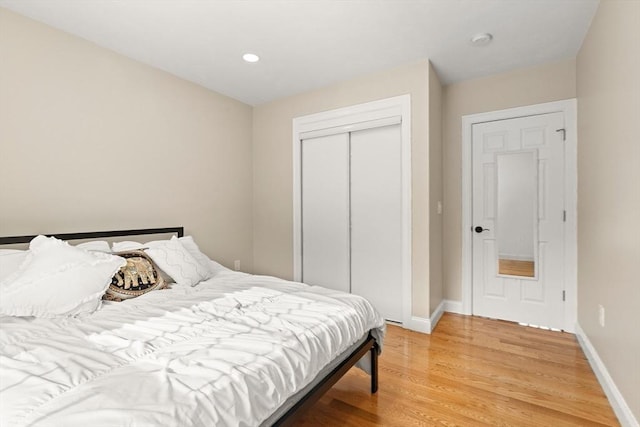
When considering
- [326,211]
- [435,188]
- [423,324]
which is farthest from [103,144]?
[423,324]

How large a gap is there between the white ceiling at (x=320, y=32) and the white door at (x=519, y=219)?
656 mm

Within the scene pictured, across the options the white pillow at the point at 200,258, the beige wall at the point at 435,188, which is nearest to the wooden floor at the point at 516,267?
the beige wall at the point at 435,188

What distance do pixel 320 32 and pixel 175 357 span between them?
92.3 inches

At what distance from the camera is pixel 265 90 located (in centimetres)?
355

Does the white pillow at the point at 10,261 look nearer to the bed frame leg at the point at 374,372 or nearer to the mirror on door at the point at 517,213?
the bed frame leg at the point at 374,372

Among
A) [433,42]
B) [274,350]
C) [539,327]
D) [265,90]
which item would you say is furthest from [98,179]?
[539,327]

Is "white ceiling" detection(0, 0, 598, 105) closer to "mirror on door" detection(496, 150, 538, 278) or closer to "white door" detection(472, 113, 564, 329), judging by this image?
"white door" detection(472, 113, 564, 329)

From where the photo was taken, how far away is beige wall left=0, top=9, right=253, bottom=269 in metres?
2.16

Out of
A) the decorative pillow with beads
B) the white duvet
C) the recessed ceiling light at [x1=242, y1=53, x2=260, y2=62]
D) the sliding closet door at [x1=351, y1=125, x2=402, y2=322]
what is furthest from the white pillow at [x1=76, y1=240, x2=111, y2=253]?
the sliding closet door at [x1=351, y1=125, x2=402, y2=322]

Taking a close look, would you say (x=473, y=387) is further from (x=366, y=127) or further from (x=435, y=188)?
(x=366, y=127)

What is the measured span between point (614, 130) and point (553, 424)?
5.42 ft

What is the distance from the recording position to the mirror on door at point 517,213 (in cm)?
307

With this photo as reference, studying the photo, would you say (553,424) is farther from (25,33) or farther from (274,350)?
(25,33)

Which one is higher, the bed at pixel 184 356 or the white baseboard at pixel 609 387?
the bed at pixel 184 356
